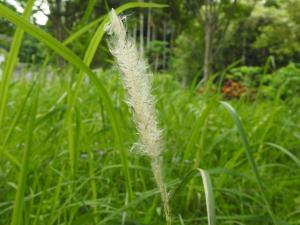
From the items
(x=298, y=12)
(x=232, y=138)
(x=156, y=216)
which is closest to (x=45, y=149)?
(x=156, y=216)

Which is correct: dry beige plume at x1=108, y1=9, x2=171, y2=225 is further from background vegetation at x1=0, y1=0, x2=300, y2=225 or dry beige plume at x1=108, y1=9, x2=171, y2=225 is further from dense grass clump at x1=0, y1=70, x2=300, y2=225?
dense grass clump at x1=0, y1=70, x2=300, y2=225

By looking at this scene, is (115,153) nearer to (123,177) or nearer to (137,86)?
(123,177)

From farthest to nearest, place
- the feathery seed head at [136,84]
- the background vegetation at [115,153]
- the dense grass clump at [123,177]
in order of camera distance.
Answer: the dense grass clump at [123,177], the background vegetation at [115,153], the feathery seed head at [136,84]

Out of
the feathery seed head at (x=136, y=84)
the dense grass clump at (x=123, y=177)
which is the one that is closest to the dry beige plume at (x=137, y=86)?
the feathery seed head at (x=136, y=84)

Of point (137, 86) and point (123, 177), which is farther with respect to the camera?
point (123, 177)

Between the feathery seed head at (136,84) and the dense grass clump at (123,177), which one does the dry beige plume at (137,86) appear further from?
the dense grass clump at (123,177)

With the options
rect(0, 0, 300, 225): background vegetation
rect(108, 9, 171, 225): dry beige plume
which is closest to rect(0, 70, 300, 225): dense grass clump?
rect(0, 0, 300, 225): background vegetation

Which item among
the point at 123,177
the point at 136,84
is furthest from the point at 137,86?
the point at 123,177

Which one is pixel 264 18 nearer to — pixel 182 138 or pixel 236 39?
pixel 236 39
